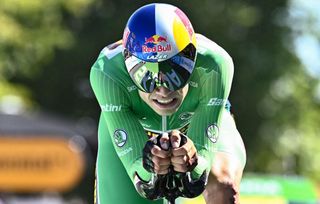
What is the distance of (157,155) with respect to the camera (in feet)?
16.9

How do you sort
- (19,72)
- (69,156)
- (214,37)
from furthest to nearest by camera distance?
(214,37), (19,72), (69,156)

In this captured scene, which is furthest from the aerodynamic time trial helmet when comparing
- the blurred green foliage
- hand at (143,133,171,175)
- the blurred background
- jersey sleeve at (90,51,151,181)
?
the blurred green foliage

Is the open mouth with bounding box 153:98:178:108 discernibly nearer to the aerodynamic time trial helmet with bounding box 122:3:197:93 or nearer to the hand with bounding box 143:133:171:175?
the aerodynamic time trial helmet with bounding box 122:3:197:93

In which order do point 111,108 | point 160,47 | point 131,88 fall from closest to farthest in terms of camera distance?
point 160,47 < point 111,108 < point 131,88

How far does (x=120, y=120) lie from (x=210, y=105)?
564mm

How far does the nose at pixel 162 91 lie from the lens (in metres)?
5.54

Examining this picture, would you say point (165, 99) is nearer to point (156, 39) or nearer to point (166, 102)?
point (166, 102)

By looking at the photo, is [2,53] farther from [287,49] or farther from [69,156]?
[287,49]

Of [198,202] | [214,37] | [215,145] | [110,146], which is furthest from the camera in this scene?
[214,37]

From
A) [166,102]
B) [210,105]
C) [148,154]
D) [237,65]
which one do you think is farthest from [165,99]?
[237,65]

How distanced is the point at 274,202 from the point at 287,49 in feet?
67.8

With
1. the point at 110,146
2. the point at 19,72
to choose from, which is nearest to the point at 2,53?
the point at 19,72

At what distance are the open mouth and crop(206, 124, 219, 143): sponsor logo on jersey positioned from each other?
10.9 inches

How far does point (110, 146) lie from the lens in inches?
253
